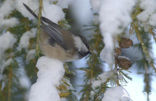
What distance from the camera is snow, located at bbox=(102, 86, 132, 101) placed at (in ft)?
3.66

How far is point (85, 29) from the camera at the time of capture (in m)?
1.41

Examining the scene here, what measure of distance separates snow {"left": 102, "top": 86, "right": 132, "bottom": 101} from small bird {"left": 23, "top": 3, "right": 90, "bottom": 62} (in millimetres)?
256

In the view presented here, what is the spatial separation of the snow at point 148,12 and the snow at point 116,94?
0.93 ft

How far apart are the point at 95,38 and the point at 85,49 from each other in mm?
65

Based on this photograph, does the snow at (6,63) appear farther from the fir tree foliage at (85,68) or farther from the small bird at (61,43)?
the small bird at (61,43)

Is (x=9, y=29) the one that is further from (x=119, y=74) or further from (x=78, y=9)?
(x=119, y=74)

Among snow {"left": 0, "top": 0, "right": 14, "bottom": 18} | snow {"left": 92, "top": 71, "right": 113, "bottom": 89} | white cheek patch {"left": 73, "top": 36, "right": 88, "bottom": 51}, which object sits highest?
snow {"left": 0, "top": 0, "right": 14, "bottom": 18}

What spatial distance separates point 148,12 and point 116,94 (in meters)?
0.33

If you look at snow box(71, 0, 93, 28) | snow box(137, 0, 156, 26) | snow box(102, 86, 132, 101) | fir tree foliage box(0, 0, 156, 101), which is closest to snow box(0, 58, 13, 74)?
fir tree foliage box(0, 0, 156, 101)

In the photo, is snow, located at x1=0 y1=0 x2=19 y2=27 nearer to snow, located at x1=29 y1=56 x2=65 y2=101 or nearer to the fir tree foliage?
the fir tree foliage

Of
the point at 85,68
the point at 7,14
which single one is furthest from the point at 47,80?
the point at 7,14

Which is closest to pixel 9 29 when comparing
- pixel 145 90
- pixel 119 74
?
pixel 119 74

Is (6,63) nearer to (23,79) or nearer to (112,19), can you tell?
(23,79)

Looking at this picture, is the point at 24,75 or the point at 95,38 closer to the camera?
the point at 95,38
